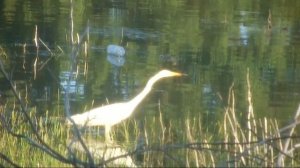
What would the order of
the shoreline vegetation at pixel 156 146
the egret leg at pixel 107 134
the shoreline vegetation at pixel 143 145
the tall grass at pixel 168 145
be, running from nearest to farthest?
the shoreline vegetation at pixel 143 145
the shoreline vegetation at pixel 156 146
the tall grass at pixel 168 145
the egret leg at pixel 107 134

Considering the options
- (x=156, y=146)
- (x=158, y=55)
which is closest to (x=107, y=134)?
(x=156, y=146)

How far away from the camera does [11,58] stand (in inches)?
658

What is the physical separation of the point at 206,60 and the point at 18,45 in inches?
164

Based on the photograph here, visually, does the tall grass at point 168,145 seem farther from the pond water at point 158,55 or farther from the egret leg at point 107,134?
the pond water at point 158,55

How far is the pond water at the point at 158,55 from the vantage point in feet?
42.3

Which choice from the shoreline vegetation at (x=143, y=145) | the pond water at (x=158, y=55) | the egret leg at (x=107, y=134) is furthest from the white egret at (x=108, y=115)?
the pond water at (x=158, y=55)

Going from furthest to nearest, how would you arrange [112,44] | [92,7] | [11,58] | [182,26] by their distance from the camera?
[92,7], [182,26], [112,44], [11,58]

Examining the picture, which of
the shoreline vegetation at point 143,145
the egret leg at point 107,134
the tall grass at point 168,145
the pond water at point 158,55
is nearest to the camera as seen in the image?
the shoreline vegetation at point 143,145

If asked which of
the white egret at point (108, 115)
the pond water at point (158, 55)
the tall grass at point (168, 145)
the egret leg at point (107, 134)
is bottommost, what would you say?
the pond water at point (158, 55)

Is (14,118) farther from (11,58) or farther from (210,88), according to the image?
(11,58)

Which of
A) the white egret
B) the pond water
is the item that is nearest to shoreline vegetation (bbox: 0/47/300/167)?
the white egret

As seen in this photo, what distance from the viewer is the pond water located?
1288 centimetres

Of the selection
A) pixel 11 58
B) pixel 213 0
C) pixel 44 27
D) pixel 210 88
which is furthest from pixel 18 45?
pixel 213 0

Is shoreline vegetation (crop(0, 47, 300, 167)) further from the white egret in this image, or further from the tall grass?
the white egret
